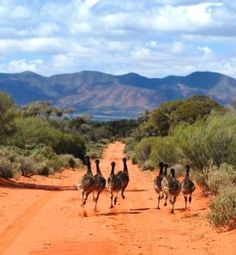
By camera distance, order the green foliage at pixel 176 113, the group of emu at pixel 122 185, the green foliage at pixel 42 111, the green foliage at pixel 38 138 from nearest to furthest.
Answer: the group of emu at pixel 122 185 → the green foliage at pixel 38 138 → the green foliage at pixel 176 113 → the green foliage at pixel 42 111

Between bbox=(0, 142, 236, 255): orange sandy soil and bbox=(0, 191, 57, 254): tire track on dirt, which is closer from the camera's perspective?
bbox=(0, 142, 236, 255): orange sandy soil

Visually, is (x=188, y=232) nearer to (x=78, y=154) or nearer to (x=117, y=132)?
(x=78, y=154)

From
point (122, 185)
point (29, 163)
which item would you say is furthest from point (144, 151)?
point (122, 185)

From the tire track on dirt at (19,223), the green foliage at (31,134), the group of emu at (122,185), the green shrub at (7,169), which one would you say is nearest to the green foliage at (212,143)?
the group of emu at (122,185)

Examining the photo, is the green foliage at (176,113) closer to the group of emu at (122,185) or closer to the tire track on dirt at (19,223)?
the tire track on dirt at (19,223)

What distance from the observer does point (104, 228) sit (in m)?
16.8

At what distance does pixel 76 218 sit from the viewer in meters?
18.6

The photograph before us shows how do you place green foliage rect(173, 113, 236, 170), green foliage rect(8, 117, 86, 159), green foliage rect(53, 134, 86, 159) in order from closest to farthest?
green foliage rect(173, 113, 236, 170) → green foliage rect(8, 117, 86, 159) → green foliage rect(53, 134, 86, 159)

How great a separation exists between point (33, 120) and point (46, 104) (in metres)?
39.0

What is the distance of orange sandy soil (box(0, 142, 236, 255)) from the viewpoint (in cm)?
1393

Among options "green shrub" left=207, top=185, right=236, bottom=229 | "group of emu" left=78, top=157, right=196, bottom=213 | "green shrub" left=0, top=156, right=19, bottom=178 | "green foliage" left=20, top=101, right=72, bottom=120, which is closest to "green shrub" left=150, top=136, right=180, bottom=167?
Answer: "green shrub" left=0, top=156, right=19, bottom=178

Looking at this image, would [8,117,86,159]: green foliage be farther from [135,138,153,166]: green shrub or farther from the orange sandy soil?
the orange sandy soil

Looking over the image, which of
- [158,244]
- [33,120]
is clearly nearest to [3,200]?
[158,244]

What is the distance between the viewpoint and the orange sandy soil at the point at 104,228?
1393 cm
